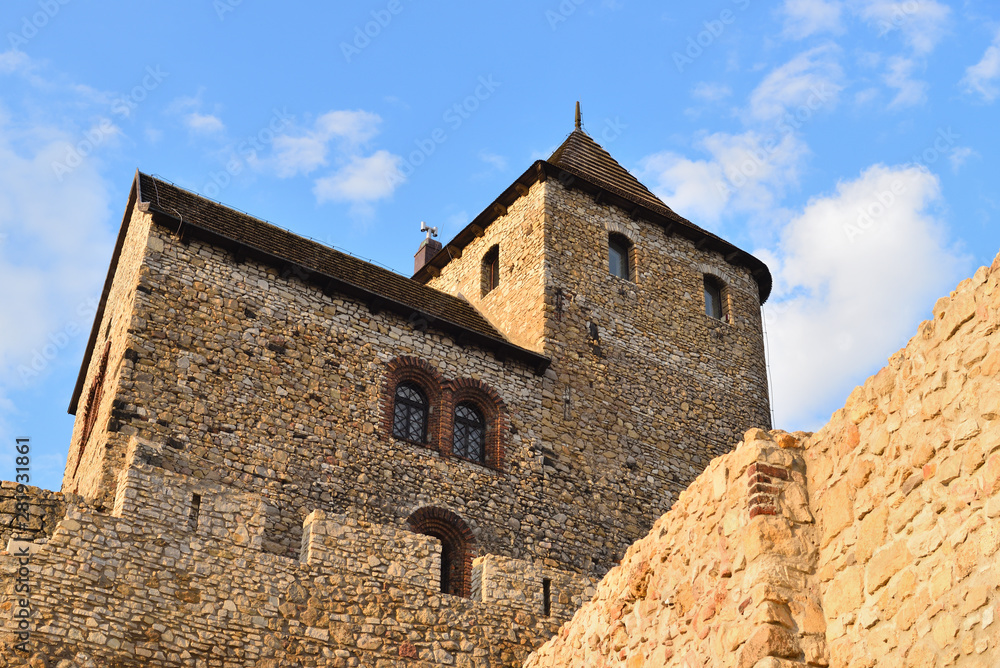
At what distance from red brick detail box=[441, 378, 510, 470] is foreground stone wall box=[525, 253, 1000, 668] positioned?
389 inches

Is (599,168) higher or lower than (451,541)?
higher

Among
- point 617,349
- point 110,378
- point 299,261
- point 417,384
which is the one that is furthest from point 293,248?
point 617,349

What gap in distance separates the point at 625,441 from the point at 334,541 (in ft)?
22.8

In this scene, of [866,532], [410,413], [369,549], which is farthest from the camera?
[410,413]

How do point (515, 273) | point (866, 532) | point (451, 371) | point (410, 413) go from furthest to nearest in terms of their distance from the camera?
point (515, 273)
point (451, 371)
point (410, 413)
point (866, 532)

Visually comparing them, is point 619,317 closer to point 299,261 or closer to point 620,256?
point 620,256

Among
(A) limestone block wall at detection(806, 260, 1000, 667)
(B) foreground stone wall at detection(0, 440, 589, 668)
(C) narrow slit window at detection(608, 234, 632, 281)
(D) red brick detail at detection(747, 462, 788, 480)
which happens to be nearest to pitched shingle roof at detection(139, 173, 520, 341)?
(C) narrow slit window at detection(608, 234, 632, 281)

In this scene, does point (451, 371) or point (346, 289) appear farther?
point (451, 371)

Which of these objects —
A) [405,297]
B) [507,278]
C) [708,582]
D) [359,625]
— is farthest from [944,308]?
[507,278]

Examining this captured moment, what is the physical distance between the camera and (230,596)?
1274 cm

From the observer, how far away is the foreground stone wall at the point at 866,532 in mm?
5164

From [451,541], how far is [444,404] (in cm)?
230

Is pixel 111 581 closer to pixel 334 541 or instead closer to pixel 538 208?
pixel 334 541

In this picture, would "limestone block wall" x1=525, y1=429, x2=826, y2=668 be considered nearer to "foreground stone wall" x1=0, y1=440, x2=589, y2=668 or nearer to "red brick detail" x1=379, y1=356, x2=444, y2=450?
"foreground stone wall" x1=0, y1=440, x2=589, y2=668
